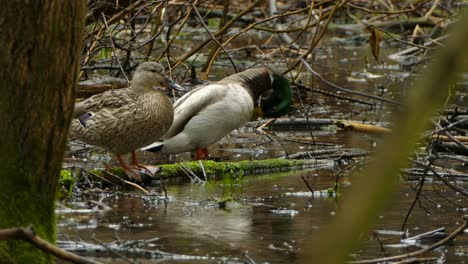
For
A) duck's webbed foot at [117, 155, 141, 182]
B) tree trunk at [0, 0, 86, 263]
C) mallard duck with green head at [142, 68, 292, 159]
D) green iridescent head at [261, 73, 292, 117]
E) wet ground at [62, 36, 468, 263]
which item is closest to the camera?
tree trunk at [0, 0, 86, 263]

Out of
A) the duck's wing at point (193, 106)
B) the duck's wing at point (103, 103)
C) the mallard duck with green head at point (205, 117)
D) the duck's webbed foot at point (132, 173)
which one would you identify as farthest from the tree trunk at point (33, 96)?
the duck's wing at point (193, 106)

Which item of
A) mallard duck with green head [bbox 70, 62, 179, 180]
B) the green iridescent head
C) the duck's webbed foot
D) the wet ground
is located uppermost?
the green iridescent head

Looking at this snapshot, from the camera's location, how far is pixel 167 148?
780 cm

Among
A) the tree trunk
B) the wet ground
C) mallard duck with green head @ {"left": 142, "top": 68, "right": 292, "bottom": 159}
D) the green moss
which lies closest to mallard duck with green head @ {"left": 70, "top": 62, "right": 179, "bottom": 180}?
the green moss

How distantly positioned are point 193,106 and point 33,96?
4585mm

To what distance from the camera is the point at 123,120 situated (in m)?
6.57

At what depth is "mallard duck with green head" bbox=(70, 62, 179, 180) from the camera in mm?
6559

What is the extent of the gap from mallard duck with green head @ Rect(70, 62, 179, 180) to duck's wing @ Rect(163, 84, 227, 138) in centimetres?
100

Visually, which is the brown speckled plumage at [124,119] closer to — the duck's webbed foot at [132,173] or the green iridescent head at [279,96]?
the duck's webbed foot at [132,173]

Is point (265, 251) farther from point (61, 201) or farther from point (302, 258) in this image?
point (61, 201)

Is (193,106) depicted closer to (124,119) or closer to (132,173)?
(124,119)

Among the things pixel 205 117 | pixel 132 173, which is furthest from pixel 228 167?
pixel 205 117

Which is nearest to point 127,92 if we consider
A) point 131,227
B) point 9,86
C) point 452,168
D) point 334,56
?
point 131,227

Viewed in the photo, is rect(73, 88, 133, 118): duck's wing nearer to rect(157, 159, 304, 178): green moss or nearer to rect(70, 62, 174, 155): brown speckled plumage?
rect(70, 62, 174, 155): brown speckled plumage
